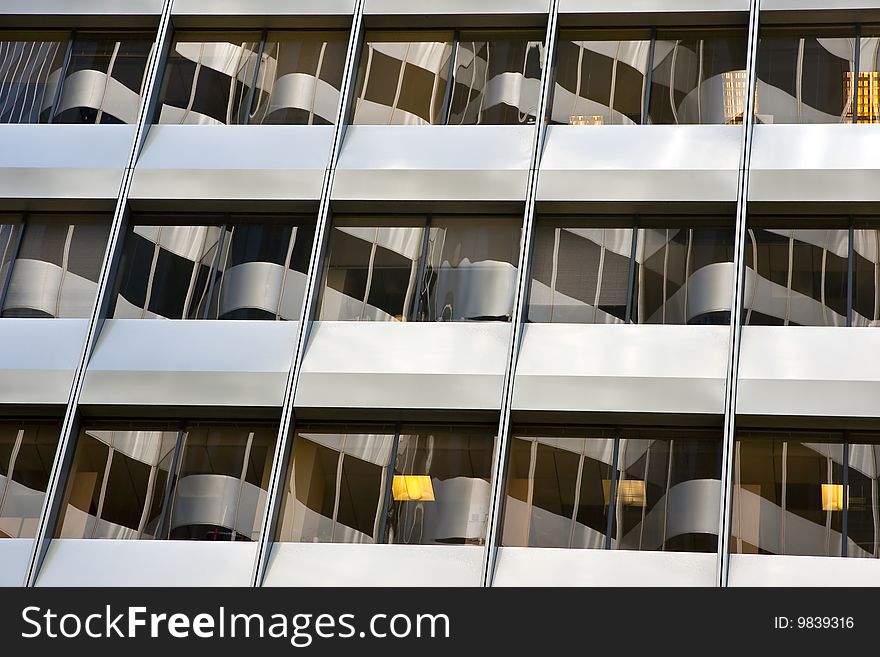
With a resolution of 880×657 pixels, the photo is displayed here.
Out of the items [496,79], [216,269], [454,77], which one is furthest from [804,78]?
[216,269]

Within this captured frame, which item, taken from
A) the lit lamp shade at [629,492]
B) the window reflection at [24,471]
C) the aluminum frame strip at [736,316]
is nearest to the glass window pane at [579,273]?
the aluminum frame strip at [736,316]

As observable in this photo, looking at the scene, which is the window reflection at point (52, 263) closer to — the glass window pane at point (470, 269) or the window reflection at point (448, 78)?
the window reflection at point (448, 78)

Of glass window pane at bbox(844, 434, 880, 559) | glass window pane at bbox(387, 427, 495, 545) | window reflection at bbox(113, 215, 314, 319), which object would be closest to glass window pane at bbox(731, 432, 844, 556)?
glass window pane at bbox(844, 434, 880, 559)

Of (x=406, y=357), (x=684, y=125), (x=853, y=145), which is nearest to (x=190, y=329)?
(x=406, y=357)

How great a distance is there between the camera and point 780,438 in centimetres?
1825

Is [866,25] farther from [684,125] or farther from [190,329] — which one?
[190,329]

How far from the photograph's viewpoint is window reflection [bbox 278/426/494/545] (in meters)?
17.9

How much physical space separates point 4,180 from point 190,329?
13.2 ft

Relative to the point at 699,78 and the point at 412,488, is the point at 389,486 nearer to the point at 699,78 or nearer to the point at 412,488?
the point at 412,488

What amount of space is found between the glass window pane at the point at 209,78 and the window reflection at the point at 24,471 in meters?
5.42

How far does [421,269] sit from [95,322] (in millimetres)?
4858

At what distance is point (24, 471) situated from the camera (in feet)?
61.1

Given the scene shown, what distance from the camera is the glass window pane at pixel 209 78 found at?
20.8m
